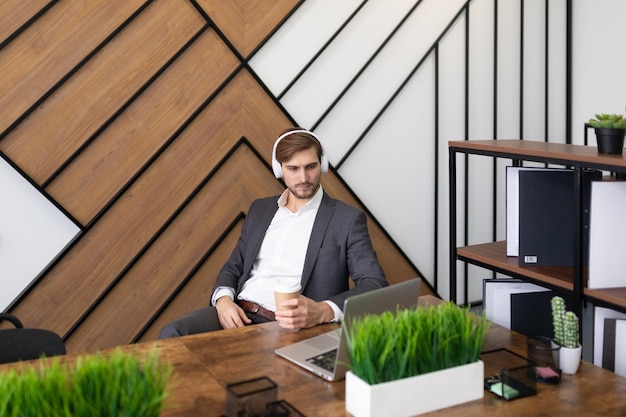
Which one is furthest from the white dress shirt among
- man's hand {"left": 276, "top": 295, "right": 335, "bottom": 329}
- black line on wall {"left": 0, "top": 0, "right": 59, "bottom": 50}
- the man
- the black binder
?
black line on wall {"left": 0, "top": 0, "right": 59, "bottom": 50}

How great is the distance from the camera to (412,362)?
1.47 m

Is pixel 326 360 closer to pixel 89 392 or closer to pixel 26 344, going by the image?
pixel 89 392

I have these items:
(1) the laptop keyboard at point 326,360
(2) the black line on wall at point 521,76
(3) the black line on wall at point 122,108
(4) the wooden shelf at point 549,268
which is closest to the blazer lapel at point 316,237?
(4) the wooden shelf at point 549,268

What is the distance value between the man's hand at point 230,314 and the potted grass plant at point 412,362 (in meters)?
1.05

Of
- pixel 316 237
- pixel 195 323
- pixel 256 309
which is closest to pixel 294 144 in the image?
pixel 316 237

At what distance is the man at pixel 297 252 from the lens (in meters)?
2.62

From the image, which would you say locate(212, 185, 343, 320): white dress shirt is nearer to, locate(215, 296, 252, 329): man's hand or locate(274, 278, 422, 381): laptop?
locate(215, 296, 252, 329): man's hand

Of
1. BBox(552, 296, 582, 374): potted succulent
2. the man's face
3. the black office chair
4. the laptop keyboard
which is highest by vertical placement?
the man's face

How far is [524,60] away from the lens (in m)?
4.38

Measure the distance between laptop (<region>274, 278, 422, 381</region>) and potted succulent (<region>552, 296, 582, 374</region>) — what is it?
0.36 meters

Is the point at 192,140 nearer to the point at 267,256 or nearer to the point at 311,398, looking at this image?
the point at 267,256

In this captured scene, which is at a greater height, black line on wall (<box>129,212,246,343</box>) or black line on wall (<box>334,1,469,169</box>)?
black line on wall (<box>334,1,469,169</box>)

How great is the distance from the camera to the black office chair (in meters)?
2.30

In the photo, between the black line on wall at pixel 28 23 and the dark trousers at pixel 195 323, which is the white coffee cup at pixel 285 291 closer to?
the dark trousers at pixel 195 323
